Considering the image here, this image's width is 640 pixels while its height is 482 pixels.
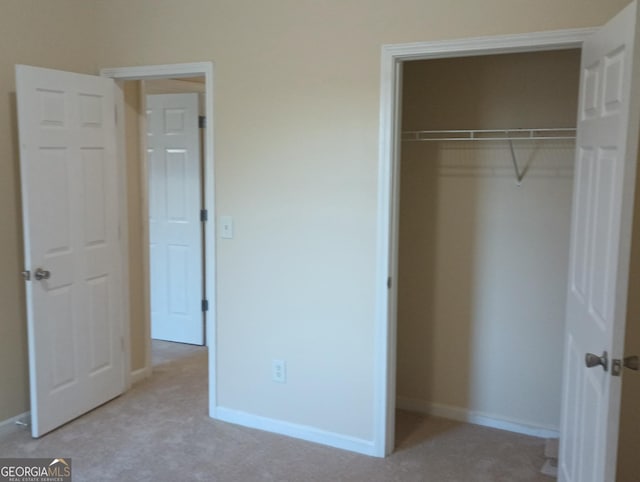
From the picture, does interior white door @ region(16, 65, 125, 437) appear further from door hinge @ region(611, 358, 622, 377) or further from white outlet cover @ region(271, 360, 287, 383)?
door hinge @ region(611, 358, 622, 377)

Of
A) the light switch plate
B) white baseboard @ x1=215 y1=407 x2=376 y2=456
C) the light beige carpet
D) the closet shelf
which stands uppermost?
the closet shelf

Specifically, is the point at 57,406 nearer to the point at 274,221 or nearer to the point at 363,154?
the point at 274,221

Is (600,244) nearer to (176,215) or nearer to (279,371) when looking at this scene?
(279,371)

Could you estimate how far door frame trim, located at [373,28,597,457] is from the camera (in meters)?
2.76

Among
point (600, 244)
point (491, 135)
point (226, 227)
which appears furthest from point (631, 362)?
point (226, 227)

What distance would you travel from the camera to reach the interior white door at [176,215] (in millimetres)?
4801

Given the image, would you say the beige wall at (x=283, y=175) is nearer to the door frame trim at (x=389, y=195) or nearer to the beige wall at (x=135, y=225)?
the door frame trim at (x=389, y=195)

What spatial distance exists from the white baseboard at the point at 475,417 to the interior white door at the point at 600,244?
0.85 metres

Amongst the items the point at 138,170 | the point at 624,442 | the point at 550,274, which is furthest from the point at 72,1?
the point at 624,442

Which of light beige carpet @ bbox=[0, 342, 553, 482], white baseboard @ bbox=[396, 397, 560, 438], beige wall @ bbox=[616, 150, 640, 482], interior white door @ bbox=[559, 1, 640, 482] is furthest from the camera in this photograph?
white baseboard @ bbox=[396, 397, 560, 438]

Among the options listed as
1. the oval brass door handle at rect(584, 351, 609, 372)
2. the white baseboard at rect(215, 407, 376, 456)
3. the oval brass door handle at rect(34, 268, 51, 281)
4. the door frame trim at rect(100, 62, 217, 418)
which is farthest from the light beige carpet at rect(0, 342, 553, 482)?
the oval brass door handle at rect(584, 351, 609, 372)

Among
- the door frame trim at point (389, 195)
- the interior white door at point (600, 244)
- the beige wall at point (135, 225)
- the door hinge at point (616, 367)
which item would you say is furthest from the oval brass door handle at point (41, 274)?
the door hinge at point (616, 367)

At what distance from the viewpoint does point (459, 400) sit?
3643 millimetres

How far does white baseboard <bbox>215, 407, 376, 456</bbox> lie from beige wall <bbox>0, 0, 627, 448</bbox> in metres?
0.04
